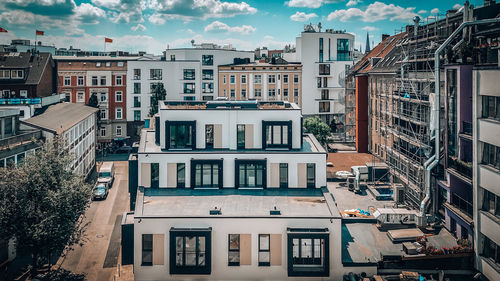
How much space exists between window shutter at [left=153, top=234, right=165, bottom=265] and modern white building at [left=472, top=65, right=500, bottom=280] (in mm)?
16858

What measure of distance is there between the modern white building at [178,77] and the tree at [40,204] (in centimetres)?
4069

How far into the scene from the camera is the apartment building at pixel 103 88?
204ft

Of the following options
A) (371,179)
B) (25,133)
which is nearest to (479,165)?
(371,179)

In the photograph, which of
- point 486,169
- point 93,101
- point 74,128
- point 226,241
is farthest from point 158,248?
point 93,101

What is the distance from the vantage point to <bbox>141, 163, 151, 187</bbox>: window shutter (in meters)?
27.4

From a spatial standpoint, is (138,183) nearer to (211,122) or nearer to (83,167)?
(211,122)

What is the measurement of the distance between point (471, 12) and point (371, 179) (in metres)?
18.2

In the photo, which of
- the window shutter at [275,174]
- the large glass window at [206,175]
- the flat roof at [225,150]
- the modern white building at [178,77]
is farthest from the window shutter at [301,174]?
the modern white building at [178,77]

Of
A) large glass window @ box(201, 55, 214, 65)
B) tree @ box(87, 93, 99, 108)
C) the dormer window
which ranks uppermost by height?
large glass window @ box(201, 55, 214, 65)

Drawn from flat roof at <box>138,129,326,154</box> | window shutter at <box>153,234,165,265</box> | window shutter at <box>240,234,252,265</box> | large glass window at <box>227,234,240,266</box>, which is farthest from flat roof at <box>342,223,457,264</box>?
window shutter at <box>153,234,165,265</box>

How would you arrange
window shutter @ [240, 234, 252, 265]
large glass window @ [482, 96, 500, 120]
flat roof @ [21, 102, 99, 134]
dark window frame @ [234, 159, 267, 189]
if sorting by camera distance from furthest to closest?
1. flat roof @ [21, 102, 99, 134]
2. dark window frame @ [234, 159, 267, 189]
3. large glass window @ [482, 96, 500, 120]
4. window shutter @ [240, 234, 252, 265]

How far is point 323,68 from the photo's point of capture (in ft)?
216

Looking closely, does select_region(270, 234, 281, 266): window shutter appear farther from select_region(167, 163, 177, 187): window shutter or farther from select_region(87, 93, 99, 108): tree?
select_region(87, 93, 99, 108): tree

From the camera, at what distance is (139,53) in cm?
8056
